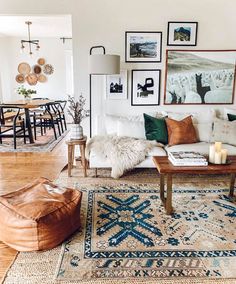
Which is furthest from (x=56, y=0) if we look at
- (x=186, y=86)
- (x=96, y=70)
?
(x=186, y=86)

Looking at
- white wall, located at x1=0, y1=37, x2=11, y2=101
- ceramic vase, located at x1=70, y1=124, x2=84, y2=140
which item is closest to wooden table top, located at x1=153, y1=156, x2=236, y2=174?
ceramic vase, located at x1=70, y1=124, x2=84, y2=140

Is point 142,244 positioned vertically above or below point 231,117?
below

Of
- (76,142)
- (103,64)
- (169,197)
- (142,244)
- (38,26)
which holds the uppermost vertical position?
(38,26)

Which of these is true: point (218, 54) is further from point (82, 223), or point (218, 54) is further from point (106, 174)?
point (82, 223)

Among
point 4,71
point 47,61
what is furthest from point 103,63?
point 4,71

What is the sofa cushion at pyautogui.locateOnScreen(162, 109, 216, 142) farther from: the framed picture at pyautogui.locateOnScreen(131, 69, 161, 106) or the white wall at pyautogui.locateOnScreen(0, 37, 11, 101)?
the white wall at pyautogui.locateOnScreen(0, 37, 11, 101)

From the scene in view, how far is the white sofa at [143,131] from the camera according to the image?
347 centimetres

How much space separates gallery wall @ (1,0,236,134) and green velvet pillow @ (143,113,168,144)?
89 cm

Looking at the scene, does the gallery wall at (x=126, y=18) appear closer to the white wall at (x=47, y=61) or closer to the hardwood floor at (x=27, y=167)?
the hardwood floor at (x=27, y=167)

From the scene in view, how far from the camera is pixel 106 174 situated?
3719 millimetres

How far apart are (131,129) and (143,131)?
0.17m

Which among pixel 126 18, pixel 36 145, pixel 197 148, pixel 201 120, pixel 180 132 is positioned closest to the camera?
pixel 197 148

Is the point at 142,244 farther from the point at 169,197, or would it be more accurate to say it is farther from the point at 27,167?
the point at 27,167

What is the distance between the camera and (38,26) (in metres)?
6.24
